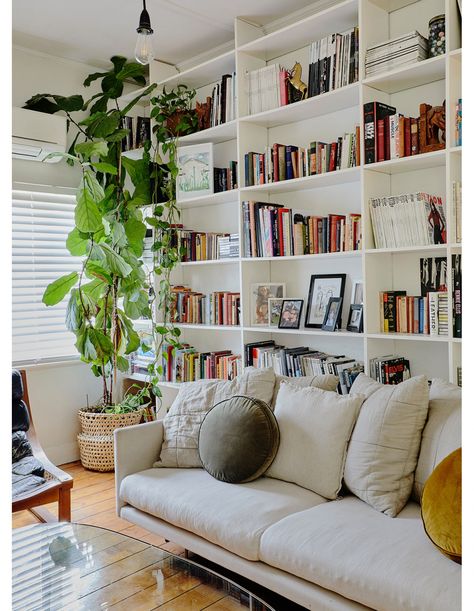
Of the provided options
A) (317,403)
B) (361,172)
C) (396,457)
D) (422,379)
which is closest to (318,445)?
(317,403)

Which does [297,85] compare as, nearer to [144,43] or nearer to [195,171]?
[195,171]

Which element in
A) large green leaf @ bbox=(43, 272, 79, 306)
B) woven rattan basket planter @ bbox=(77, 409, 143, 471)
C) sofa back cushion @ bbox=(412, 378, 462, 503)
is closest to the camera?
sofa back cushion @ bbox=(412, 378, 462, 503)

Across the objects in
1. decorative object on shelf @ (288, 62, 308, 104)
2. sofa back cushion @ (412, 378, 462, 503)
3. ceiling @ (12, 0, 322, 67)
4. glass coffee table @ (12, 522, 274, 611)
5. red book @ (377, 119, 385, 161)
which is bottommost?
glass coffee table @ (12, 522, 274, 611)

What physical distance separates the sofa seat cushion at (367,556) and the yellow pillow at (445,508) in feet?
0.20

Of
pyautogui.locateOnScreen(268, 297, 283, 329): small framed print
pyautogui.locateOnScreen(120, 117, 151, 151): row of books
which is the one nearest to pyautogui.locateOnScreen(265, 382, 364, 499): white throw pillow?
pyautogui.locateOnScreen(268, 297, 283, 329): small framed print

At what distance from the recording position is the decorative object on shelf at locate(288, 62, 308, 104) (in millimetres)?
3264

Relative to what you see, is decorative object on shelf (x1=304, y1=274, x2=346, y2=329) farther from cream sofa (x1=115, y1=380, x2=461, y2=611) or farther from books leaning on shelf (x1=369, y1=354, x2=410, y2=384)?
cream sofa (x1=115, y1=380, x2=461, y2=611)

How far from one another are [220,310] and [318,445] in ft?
5.50

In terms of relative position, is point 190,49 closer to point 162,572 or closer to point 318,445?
point 318,445

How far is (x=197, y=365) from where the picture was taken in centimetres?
397

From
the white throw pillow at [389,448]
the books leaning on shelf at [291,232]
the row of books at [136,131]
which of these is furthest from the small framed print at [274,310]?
the row of books at [136,131]

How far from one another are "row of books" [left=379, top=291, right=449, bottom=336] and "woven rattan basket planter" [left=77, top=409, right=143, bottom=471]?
81.2 inches

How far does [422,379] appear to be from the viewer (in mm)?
2195

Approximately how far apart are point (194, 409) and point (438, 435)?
3.94ft
